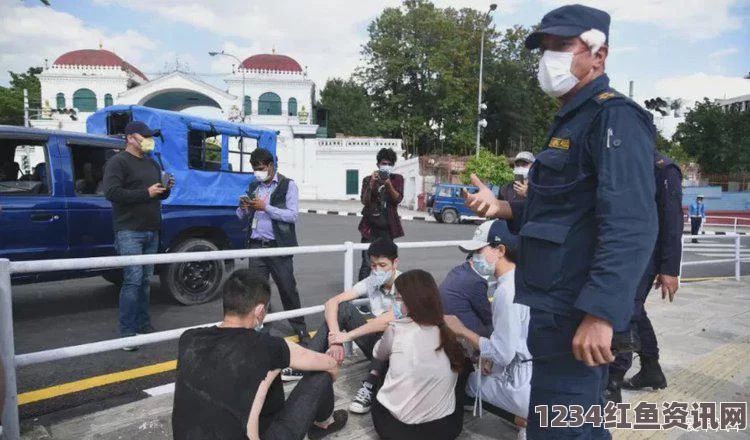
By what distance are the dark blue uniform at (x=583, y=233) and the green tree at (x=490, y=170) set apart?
2331 centimetres

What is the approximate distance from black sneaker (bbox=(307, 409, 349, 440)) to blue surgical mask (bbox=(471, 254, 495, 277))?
123 cm

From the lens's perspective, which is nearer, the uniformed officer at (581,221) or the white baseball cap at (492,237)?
the uniformed officer at (581,221)

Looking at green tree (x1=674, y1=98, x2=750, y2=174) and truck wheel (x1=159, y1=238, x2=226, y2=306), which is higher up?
green tree (x1=674, y1=98, x2=750, y2=174)

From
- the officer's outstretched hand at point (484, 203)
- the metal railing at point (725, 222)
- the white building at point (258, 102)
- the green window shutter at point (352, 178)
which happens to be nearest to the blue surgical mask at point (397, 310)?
the officer's outstretched hand at point (484, 203)

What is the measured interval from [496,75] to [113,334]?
4596cm

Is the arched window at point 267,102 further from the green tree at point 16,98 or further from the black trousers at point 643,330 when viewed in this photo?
the black trousers at point 643,330

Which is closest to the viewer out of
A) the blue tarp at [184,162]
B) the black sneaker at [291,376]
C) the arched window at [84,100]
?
the black sneaker at [291,376]

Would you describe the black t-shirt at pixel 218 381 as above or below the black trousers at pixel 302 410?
above

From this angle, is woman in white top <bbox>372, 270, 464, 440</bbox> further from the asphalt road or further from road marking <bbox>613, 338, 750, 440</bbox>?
the asphalt road

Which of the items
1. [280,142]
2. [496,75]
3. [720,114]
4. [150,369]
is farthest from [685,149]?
[150,369]

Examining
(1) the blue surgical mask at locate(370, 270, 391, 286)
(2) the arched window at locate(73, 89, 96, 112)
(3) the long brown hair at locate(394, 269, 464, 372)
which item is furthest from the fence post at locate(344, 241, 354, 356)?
(2) the arched window at locate(73, 89, 96, 112)

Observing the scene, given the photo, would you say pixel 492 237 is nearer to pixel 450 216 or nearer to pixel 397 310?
pixel 397 310

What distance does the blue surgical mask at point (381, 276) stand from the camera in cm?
367

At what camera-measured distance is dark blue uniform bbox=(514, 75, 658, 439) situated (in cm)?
152
